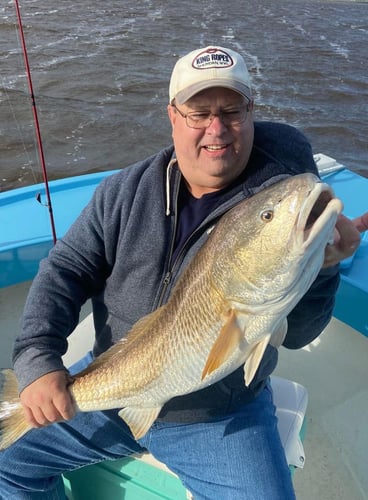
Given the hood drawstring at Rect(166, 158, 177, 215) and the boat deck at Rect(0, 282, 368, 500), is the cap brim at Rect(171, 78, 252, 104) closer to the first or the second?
the hood drawstring at Rect(166, 158, 177, 215)

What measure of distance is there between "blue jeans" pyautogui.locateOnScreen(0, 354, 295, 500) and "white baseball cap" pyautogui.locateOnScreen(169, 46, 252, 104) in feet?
3.97

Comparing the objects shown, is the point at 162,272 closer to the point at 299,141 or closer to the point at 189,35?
the point at 299,141

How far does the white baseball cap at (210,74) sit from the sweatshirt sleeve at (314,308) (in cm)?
71

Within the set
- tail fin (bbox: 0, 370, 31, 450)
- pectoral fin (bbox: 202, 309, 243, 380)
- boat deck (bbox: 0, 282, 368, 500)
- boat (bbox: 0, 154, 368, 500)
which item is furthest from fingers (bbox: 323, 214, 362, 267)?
boat deck (bbox: 0, 282, 368, 500)

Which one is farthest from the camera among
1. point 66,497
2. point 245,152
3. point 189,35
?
point 189,35

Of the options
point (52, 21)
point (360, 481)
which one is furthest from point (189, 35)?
point (360, 481)

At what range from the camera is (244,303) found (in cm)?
164

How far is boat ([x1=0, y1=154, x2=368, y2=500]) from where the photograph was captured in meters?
2.32

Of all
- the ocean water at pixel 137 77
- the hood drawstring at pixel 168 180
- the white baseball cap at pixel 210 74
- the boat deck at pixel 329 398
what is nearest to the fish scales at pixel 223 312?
the hood drawstring at pixel 168 180

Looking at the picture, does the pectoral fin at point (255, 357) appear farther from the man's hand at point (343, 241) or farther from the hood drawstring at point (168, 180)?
the hood drawstring at point (168, 180)

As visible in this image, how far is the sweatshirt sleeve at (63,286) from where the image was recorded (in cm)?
212

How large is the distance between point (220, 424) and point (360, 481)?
52.3 inches

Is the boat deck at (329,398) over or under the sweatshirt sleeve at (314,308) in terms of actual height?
under

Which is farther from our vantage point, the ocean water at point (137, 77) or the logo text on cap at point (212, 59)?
the ocean water at point (137, 77)
